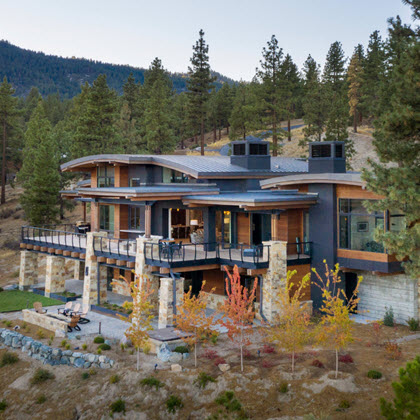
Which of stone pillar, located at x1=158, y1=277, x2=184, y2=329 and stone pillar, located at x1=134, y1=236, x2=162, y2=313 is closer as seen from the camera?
stone pillar, located at x1=158, y1=277, x2=184, y2=329

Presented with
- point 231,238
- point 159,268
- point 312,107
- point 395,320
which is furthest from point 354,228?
point 312,107

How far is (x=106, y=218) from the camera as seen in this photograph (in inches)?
1303

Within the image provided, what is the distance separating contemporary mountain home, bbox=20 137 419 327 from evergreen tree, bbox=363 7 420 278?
3.29 metres

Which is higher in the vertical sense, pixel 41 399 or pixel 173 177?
pixel 173 177

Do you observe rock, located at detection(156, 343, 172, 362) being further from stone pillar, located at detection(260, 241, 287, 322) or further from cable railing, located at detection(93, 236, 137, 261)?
cable railing, located at detection(93, 236, 137, 261)

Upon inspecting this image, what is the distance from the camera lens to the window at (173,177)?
30984 mm

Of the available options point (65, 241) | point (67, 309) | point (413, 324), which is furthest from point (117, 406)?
point (65, 241)

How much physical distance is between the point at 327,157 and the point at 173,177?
29.7 feet

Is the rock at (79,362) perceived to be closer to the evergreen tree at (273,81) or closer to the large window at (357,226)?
the large window at (357,226)

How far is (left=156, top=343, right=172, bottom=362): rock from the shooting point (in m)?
19.8

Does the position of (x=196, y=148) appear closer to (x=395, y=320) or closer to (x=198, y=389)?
(x=395, y=320)

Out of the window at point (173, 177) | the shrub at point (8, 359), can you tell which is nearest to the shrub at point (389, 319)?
the window at point (173, 177)

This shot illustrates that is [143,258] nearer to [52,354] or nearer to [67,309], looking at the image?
[67,309]

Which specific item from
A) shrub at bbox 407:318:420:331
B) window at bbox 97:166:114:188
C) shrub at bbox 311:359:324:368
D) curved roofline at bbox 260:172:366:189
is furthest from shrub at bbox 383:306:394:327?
window at bbox 97:166:114:188
